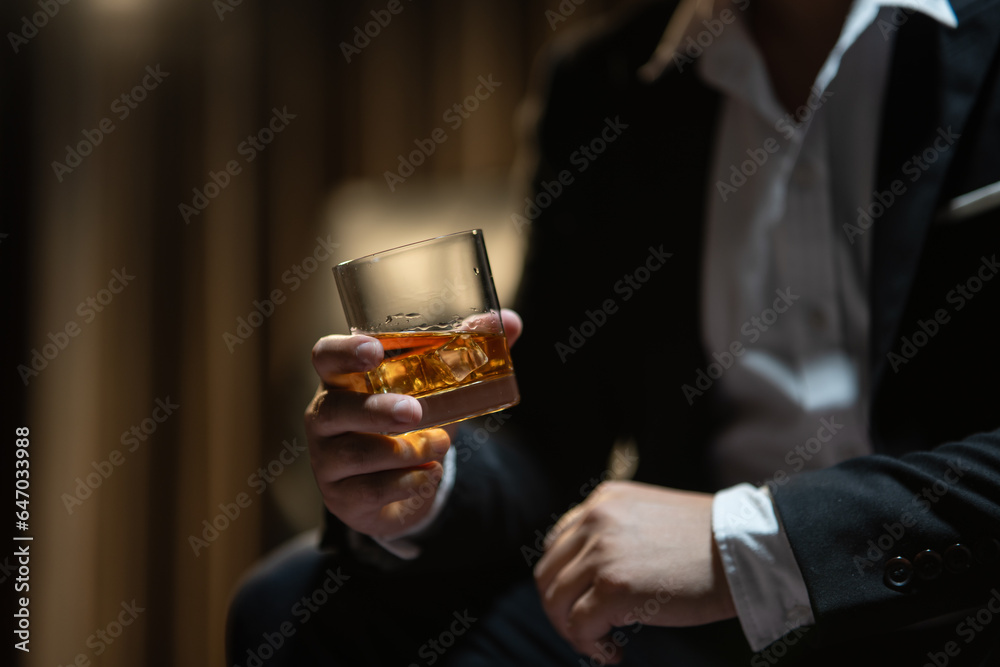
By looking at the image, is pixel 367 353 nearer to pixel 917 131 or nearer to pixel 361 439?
pixel 361 439

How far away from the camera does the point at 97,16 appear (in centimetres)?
190

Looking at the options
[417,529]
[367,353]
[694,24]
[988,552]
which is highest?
[694,24]

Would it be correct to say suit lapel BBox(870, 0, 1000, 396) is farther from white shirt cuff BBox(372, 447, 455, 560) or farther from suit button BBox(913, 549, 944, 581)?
white shirt cuff BBox(372, 447, 455, 560)

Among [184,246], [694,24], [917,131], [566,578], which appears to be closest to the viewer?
[566,578]

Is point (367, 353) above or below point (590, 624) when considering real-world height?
above

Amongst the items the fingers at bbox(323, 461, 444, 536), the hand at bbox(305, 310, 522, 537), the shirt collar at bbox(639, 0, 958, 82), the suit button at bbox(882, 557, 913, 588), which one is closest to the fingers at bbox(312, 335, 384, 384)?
the hand at bbox(305, 310, 522, 537)

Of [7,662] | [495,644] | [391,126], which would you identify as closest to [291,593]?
[495,644]

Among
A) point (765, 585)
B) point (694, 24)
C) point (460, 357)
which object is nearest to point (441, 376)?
point (460, 357)

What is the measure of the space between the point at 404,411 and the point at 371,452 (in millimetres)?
72

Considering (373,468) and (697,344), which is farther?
(697,344)

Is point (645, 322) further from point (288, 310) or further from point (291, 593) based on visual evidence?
point (288, 310)

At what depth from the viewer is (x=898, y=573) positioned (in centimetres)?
59

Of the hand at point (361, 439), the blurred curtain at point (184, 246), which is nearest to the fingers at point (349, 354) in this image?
the hand at point (361, 439)

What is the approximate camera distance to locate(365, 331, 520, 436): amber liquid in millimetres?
606
